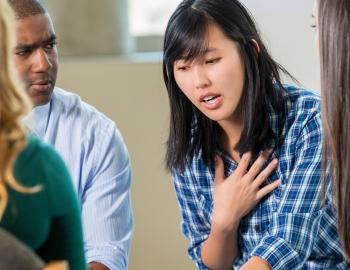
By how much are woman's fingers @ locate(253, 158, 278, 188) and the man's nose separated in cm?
61

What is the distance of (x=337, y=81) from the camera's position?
145cm

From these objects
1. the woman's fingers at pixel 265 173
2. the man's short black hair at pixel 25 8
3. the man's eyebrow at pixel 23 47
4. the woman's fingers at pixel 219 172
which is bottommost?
the woman's fingers at pixel 219 172

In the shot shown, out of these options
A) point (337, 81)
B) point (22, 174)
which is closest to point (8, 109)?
point (22, 174)

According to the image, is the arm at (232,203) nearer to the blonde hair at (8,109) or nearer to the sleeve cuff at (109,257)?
the sleeve cuff at (109,257)

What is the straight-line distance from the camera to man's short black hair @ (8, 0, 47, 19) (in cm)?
193

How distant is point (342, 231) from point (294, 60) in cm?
Answer: 148

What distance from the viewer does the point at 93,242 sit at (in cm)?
195

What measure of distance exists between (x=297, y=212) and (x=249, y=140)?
22cm

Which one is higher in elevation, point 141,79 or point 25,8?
point 25,8

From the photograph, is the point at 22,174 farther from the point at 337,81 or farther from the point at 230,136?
the point at 230,136

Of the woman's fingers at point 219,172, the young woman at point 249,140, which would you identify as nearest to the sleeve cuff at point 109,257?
the young woman at point 249,140

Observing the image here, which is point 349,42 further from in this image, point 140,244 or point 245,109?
point 140,244

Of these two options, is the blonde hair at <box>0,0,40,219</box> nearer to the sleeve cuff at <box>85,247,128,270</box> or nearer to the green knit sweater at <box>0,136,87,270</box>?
the green knit sweater at <box>0,136,87,270</box>

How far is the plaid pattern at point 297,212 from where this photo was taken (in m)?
1.71
